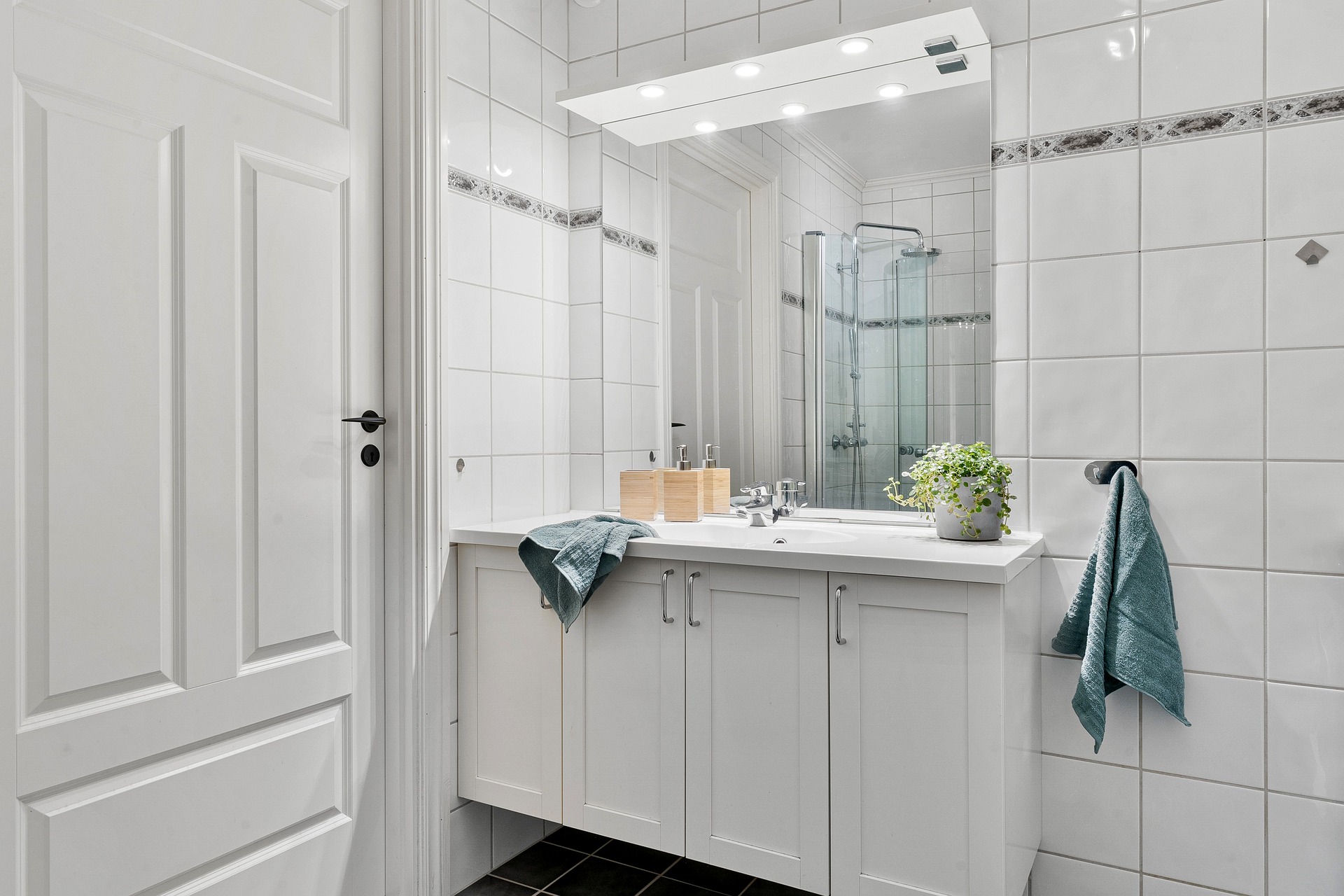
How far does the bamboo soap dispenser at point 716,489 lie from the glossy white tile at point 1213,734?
1013 mm

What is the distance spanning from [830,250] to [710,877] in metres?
1.52

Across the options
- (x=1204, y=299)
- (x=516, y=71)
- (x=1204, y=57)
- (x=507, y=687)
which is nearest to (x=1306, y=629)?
(x=1204, y=299)

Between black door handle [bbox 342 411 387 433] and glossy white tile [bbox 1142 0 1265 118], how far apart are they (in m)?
1.69

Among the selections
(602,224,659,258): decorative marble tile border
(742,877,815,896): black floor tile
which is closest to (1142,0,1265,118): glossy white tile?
(602,224,659,258): decorative marble tile border

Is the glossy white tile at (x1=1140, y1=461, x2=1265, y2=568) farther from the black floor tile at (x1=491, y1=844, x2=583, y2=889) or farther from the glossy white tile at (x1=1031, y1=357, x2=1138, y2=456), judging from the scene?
the black floor tile at (x1=491, y1=844, x2=583, y2=889)

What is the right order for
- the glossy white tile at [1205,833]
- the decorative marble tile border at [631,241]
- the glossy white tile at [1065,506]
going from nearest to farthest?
the glossy white tile at [1205,833]
the glossy white tile at [1065,506]
the decorative marble tile border at [631,241]

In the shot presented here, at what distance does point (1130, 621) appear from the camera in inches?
60.3

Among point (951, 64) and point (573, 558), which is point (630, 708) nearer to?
point (573, 558)

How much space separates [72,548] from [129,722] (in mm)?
298

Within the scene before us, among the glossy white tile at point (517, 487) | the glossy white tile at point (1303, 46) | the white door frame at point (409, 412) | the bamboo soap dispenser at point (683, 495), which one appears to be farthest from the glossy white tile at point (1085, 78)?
the glossy white tile at point (517, 487)

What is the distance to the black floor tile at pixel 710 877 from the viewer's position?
191cm

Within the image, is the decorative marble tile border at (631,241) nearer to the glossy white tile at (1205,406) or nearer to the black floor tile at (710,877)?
the glossy white tile at (1205,406)

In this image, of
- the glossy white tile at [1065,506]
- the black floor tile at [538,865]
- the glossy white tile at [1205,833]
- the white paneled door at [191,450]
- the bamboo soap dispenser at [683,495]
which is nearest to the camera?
the white paneled door at [191,450]

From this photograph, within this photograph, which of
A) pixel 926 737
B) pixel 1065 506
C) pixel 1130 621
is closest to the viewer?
pixel 926 737
